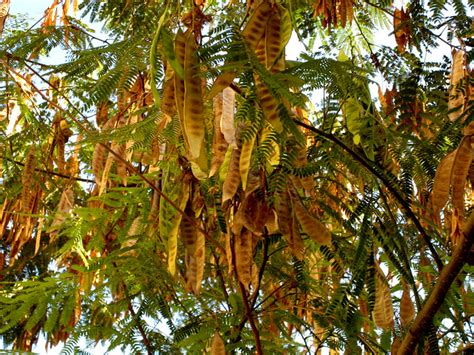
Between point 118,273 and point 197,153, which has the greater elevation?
point 118,273

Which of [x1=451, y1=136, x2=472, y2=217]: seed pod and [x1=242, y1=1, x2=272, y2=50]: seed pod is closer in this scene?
[x1=242, y1=1, x2=272, y2=50]: seed pod

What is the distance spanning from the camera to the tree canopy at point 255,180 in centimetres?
130

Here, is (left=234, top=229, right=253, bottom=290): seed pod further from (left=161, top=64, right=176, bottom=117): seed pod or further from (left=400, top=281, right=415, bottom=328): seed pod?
(left=400, top=281, right=415, bottom=328): seed pod

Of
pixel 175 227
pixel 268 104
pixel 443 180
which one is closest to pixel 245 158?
pixel 268 104

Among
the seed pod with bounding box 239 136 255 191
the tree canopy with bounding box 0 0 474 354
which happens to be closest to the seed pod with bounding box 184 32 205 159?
the tree canopy with bounding box 0 0 474 354

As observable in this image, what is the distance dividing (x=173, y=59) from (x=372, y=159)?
0.83 m

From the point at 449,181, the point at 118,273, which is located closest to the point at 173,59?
the point at 449,181

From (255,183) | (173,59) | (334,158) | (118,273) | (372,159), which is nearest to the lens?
(173,59)

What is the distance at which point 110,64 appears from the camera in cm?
174

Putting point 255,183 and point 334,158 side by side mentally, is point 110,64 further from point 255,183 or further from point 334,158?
point 334,158

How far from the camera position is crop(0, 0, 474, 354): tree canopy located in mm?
1297

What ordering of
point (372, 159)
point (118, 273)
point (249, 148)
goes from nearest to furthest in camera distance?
point (249, 148), point (372, 159), point (118, 273)

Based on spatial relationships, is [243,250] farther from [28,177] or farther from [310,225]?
[28,177]

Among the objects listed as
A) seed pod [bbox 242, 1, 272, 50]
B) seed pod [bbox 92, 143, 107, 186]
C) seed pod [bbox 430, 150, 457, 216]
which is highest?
seed pod [bbox 92, 143, 107, 186]
